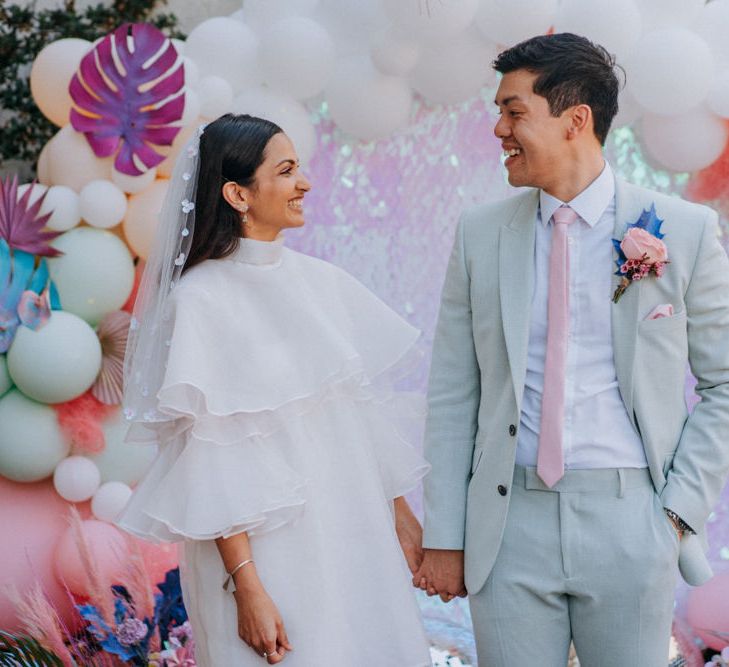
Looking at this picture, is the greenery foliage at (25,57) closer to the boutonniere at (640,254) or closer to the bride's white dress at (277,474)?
the bride's white dress at (277,474)

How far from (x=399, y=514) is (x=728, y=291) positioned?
38.7 inches

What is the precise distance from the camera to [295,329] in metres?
Answer: 2.83

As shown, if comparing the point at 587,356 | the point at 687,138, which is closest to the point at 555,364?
the point at 587,356

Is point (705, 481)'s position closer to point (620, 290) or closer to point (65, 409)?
point (620, 290)

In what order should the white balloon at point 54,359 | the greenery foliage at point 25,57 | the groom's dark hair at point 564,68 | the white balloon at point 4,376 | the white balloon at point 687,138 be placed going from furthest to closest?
the greenery foliage at point 25,57 → the white balloon at point 687,138 → the white balloon at point 4,376 → the white balloon at point 54,359 → the groom's dark hair at point 564,68

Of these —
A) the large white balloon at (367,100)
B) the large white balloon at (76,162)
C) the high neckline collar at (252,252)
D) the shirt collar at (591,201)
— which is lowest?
the high neckline collar at (252,252)

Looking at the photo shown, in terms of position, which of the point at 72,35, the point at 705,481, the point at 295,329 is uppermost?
the point at 72,35

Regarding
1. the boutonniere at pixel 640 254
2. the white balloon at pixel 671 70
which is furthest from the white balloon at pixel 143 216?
the boutonniere at pixel 640 254

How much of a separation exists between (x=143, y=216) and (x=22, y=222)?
0.42 metres

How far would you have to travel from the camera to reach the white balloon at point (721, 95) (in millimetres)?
4148

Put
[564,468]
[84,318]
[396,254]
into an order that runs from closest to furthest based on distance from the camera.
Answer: [564,468]
[84,318]
[396,254]

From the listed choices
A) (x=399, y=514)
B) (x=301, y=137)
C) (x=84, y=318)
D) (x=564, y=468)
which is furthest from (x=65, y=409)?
(x=564, y=468)

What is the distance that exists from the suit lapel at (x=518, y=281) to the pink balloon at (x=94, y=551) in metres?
1.97

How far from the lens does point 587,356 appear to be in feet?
8.63
